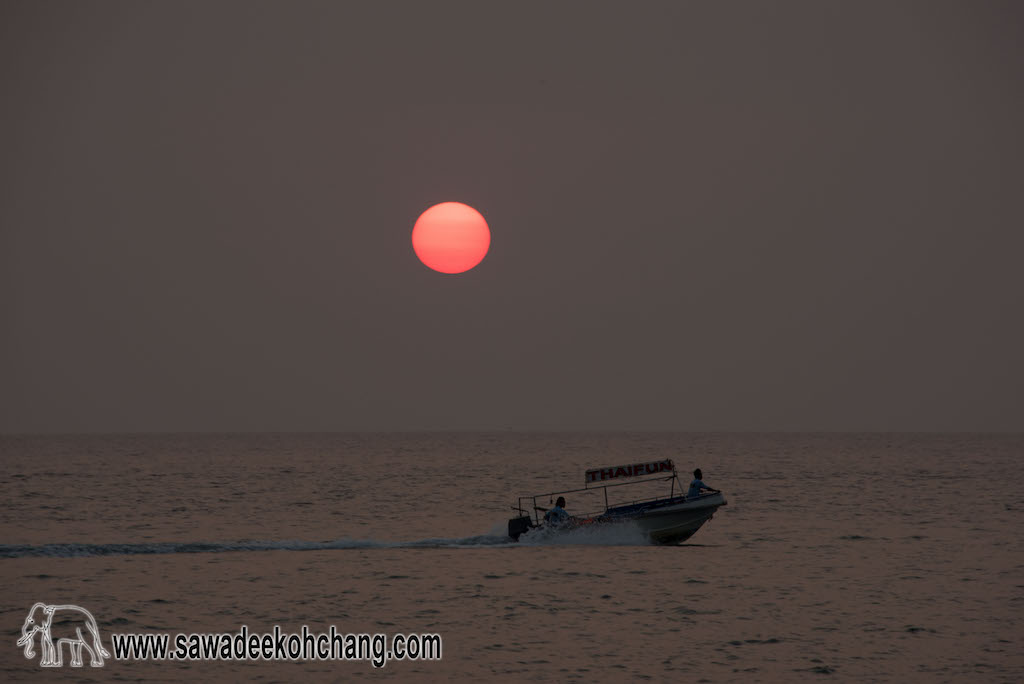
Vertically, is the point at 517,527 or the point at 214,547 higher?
the point at 517,527

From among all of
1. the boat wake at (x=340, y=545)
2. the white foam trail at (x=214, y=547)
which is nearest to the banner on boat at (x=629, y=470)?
the boat wake at (x=340, y=545)

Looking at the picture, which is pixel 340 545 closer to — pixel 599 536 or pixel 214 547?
pixel 214 547

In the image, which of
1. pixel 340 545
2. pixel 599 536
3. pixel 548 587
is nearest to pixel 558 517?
pixel 599 536

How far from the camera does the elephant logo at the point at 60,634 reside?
24.4 metres

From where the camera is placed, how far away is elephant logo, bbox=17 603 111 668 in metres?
24.4

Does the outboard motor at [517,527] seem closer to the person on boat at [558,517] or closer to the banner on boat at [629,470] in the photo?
the person on boat at [558,517]

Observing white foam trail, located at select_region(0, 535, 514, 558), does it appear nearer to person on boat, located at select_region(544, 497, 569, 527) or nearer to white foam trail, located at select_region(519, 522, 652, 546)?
white foam trail, located at select_region(519, 522, 652, 546)

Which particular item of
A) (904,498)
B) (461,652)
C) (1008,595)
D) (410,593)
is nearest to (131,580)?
(410,593)

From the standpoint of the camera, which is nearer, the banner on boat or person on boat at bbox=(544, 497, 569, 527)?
the banner on boat

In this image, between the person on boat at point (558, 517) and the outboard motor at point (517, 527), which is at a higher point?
the person on boat at point (558, 517)

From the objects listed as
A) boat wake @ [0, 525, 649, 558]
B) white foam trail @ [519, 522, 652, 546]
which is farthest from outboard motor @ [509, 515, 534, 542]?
white foam trail @ [519, 522, 652, 546]

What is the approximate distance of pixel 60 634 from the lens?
26797 mm

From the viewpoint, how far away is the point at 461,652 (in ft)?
82.7

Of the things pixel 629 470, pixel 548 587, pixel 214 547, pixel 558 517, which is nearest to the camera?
pixel 548 587
